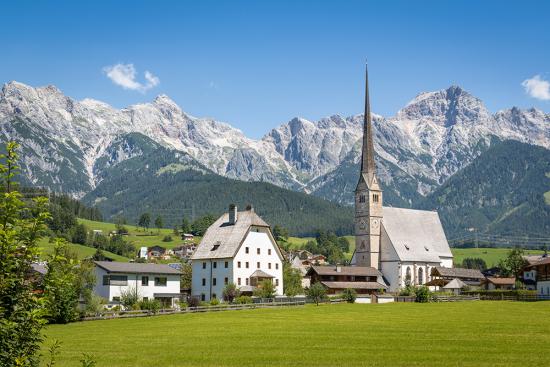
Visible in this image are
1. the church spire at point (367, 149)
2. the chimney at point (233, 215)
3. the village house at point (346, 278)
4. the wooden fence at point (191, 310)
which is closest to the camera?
the wooden fence at point (191, 310)

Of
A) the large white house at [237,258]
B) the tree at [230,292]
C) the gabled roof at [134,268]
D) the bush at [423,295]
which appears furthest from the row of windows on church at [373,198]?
the gabled roof at [134,268]

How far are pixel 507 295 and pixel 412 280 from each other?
43.6 metres

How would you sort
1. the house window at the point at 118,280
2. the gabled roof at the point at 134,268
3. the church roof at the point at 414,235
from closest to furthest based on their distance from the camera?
the house window at the point at 118,280 < the gabled roof at the point at 134,268 < the church roof at the point at 414,235

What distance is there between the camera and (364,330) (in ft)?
155

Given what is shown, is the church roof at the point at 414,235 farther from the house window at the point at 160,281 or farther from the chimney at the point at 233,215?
the house window at the point at 160,281

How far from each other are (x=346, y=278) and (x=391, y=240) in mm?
20527

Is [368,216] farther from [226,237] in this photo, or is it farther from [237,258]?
[237,258]

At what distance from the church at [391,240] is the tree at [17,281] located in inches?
5043

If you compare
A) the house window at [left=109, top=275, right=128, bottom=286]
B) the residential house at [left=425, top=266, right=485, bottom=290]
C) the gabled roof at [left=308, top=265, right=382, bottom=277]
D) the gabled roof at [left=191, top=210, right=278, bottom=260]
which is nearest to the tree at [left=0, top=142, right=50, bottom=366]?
the house window at [left=109, top=275, right=128, bottom=286]

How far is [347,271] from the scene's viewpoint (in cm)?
13038

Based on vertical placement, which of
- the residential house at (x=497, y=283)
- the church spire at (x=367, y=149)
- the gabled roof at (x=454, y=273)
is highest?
the church spire at (x=367, y=149)

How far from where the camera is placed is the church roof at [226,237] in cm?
10419

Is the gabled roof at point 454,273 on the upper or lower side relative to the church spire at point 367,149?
lower

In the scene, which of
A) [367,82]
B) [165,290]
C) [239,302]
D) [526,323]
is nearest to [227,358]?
[526,323]
